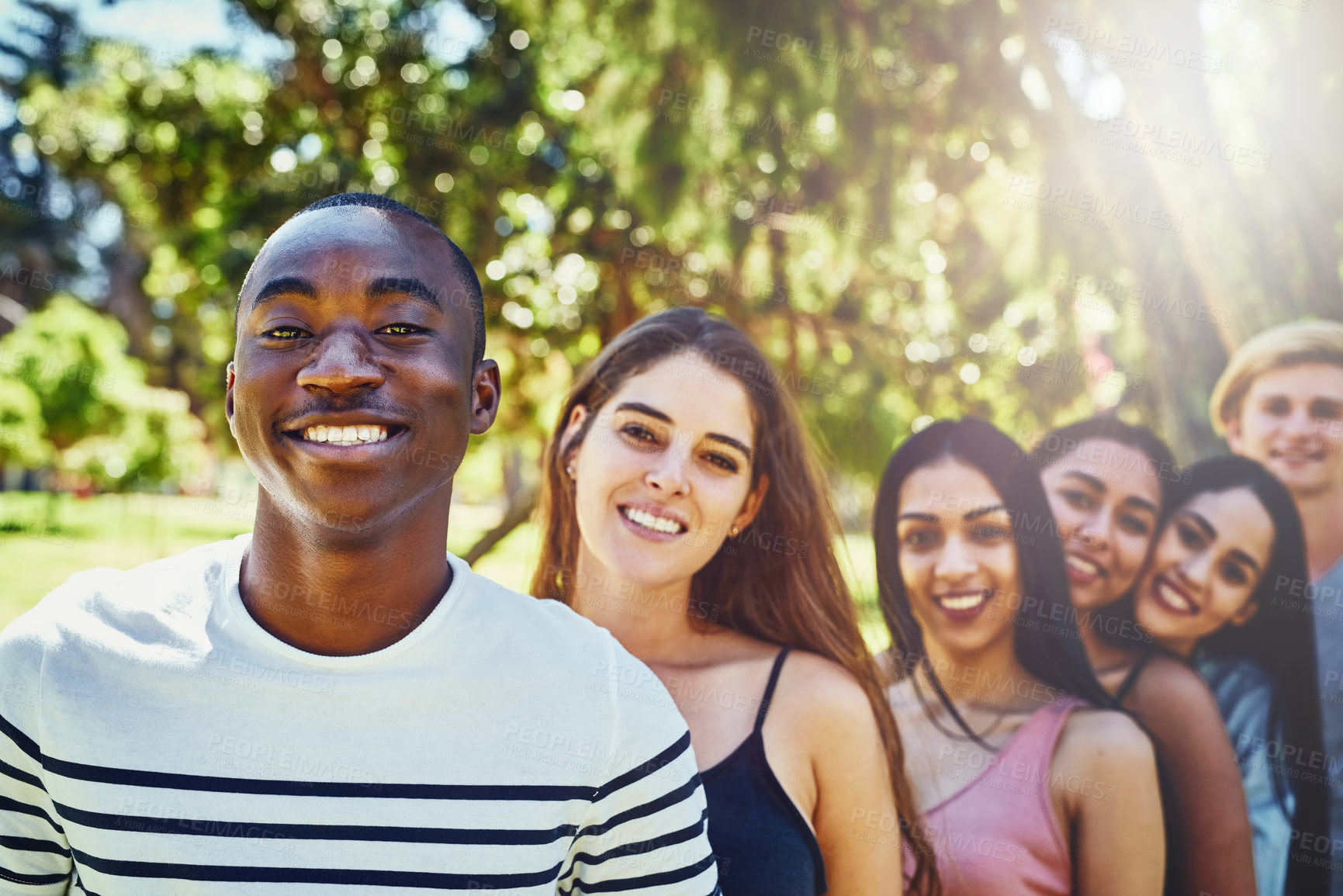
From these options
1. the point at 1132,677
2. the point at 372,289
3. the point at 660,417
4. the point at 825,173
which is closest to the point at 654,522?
the point at 660,417

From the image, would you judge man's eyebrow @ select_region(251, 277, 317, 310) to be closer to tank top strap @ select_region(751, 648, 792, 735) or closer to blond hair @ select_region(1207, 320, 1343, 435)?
tank top strap @ select_region(751, 648, 792, 735)

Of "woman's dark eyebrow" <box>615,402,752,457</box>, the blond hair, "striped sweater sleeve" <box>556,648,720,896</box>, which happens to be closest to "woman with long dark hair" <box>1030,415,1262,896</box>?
the blond hair

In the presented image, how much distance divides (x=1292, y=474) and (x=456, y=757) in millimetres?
2829

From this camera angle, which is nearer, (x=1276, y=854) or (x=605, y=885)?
(x=605, y=885)

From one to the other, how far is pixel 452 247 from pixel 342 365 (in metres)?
0.37

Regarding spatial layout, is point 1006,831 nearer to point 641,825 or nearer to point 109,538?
point 641,825

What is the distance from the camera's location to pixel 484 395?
1786 mm

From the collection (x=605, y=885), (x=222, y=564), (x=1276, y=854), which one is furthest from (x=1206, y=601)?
(x=222, y=564)

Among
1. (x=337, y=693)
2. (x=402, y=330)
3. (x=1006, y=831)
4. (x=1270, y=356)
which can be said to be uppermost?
(x=1270, y=356)

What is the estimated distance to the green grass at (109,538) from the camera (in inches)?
463

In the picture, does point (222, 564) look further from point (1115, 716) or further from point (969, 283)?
point (969, 283)

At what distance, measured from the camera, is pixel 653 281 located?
6.79m

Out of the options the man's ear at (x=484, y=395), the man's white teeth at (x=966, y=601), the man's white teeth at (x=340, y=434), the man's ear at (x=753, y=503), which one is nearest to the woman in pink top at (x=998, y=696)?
the man's white teeth at (x=966, y=601)

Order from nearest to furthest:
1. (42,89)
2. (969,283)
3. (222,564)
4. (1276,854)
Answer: (222,564), (1276,854), (969,283), (42,89)
